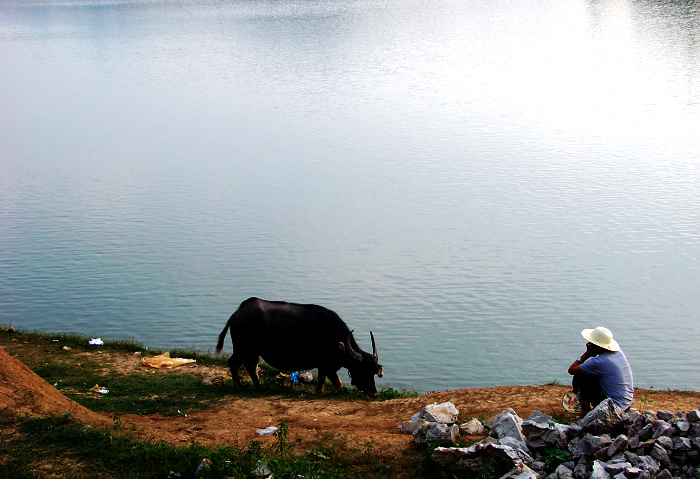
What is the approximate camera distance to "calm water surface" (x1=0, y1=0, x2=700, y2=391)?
1552cm

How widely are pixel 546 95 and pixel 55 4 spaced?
2884 inches

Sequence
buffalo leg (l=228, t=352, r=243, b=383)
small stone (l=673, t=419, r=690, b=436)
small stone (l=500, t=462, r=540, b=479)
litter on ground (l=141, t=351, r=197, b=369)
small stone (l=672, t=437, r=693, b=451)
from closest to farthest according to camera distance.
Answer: small stone (l=500, t=462, r=540, b=479) → small stone (l=672, t=437, r=693, b=451) → small stone (l=673, t=419, r=690, b=436) → buffalo leg (l=228, t=352, r=243, b=383) → litter on ground (l=141, t=351, r=197, b=369)

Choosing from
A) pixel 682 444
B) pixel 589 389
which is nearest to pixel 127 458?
pixel 589 389

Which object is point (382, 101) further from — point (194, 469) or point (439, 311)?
point (194, 469)

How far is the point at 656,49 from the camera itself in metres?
45.2

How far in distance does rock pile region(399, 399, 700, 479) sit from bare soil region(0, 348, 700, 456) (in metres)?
0.85

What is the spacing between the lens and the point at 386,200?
2230cm

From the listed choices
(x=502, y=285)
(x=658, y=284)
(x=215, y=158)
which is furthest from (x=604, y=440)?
(x=215, y=158)

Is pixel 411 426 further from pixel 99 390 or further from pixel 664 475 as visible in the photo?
pixel 99 390

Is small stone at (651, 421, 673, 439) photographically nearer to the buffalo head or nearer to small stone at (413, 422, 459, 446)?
small stone at (413, 422, 459, 446)

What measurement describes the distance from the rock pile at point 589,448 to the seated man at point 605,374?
449 millimetres

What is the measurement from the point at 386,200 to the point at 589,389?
47.3 ft

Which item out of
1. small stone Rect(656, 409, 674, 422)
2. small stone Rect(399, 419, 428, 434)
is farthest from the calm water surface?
small stone Rect(656, 409, 674, 422)

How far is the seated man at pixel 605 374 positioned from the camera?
8.06m
